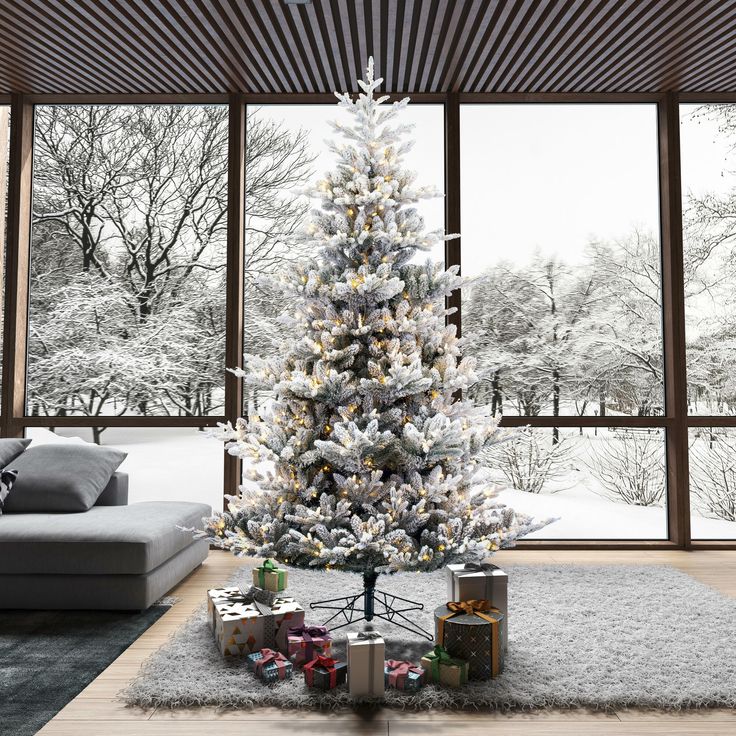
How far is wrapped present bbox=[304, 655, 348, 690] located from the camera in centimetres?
228

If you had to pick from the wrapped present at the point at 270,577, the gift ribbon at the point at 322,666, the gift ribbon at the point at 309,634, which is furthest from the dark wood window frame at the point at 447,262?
the gift ribbon at the point at 322,666

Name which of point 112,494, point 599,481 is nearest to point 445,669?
point 112,494

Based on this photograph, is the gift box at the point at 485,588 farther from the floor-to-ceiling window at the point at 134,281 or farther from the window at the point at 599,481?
the floor-to-ceiling window at the point at 134,281

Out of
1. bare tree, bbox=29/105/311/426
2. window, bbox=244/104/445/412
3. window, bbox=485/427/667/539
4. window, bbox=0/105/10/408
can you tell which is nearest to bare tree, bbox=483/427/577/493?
window, bbox=485/427/667/539

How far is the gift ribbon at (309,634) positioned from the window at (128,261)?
2323 millimetres

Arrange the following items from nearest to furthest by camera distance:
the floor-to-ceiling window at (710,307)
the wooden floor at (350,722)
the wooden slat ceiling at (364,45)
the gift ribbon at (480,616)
→ the wooden floor at (350,722) → the gift ribbon at (480,616) → the wooden slat ceiling at (364,45) → the floor-to-ceiling window at (710,307)

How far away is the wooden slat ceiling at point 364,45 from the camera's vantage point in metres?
3.63

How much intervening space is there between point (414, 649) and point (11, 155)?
14.0 ft

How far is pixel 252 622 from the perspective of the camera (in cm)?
257

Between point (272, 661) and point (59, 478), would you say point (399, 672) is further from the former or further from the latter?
point (59, 478)

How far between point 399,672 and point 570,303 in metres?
3.14

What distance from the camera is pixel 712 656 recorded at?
2566 mm

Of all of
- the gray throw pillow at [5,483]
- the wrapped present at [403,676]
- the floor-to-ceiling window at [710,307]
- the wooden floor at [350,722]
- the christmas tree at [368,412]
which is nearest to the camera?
the wooden floor at [350,722]

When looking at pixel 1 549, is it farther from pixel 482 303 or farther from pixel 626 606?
pixel 482 303
